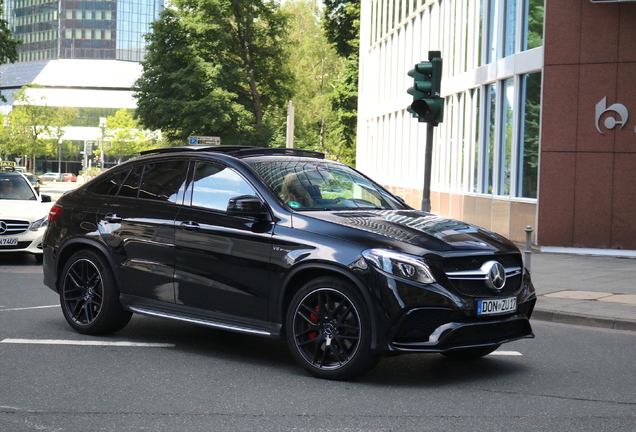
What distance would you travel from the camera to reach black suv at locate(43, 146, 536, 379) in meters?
6.09

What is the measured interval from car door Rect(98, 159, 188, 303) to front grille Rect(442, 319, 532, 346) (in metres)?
2.37

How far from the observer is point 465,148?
2578cm

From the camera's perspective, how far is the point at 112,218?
7.88m

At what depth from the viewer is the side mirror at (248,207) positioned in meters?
6.72

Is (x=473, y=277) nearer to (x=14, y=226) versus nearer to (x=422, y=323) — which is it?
(x=422, y=323)

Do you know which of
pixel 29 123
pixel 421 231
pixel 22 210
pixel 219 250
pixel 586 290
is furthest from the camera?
pixel 29 123

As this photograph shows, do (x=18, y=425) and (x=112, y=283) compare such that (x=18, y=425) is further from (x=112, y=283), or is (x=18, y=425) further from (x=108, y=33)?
(x=108, y=33)

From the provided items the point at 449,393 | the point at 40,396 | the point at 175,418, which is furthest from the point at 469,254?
the point at 40,396

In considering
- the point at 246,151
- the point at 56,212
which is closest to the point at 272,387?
the point at 246,151

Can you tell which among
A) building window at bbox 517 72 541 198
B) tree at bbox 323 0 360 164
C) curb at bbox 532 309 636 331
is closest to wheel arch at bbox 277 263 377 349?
curb at bbox 532 309 636 331

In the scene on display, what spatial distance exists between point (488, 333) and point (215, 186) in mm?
2442

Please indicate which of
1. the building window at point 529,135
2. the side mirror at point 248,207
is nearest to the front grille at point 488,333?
the side mirror at point 248,207

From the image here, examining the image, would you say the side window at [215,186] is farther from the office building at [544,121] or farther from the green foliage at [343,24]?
the green foliage at [343,24]

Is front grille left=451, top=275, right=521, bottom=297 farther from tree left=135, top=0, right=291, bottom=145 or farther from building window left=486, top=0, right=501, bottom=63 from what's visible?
tree left=135, top=0, right=291, bottom=145
